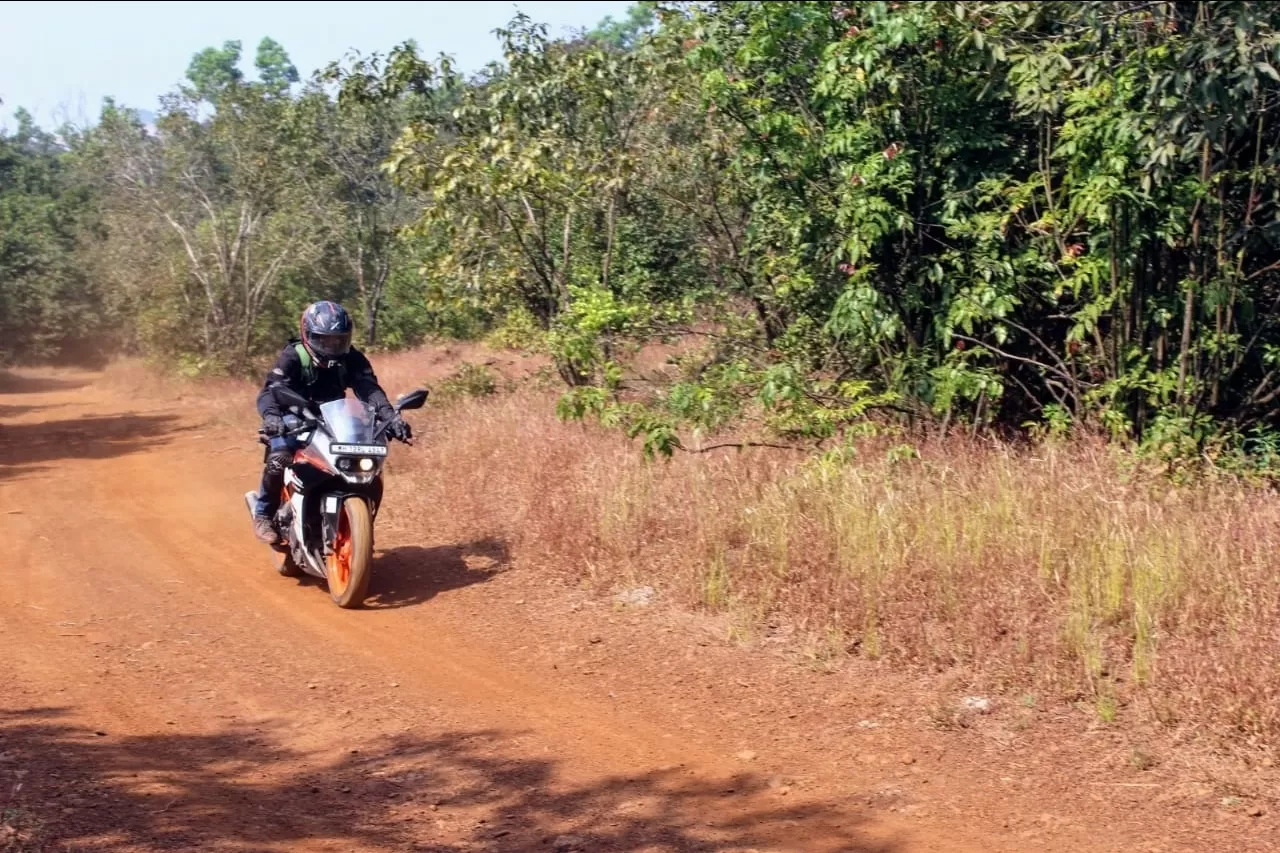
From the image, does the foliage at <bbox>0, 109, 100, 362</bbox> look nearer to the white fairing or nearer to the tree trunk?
the white fairing

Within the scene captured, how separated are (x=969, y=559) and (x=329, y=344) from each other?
4.34 m

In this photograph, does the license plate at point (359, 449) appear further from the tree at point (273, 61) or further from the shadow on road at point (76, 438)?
the tree at point (273, 61)

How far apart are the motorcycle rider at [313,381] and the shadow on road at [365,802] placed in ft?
9.52

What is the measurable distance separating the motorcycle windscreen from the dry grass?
1605 mm

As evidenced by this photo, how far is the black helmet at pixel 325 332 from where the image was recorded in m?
8.55

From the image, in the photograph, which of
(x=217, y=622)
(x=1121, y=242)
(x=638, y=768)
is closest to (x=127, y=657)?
(x=217, y=622)

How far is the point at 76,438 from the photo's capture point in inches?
720

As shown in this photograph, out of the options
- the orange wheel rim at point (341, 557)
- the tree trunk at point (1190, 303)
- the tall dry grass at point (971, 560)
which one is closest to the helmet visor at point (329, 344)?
the orange wheel rim at point (341, 557)

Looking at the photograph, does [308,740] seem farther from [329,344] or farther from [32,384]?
[32,384]

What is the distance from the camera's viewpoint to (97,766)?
541cm

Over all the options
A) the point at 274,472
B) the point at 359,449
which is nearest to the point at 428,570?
the point at 274,472

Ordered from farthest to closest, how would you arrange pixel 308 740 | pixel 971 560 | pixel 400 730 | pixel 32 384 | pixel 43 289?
1. pixel 43 289
2. pixel 32 384
3. pixel 971 560
4. pixel 400 730
5. pixel 308 740

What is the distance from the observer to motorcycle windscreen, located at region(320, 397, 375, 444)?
Answer: 8195mm

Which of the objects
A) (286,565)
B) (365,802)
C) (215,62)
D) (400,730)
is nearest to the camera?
(365,802)
